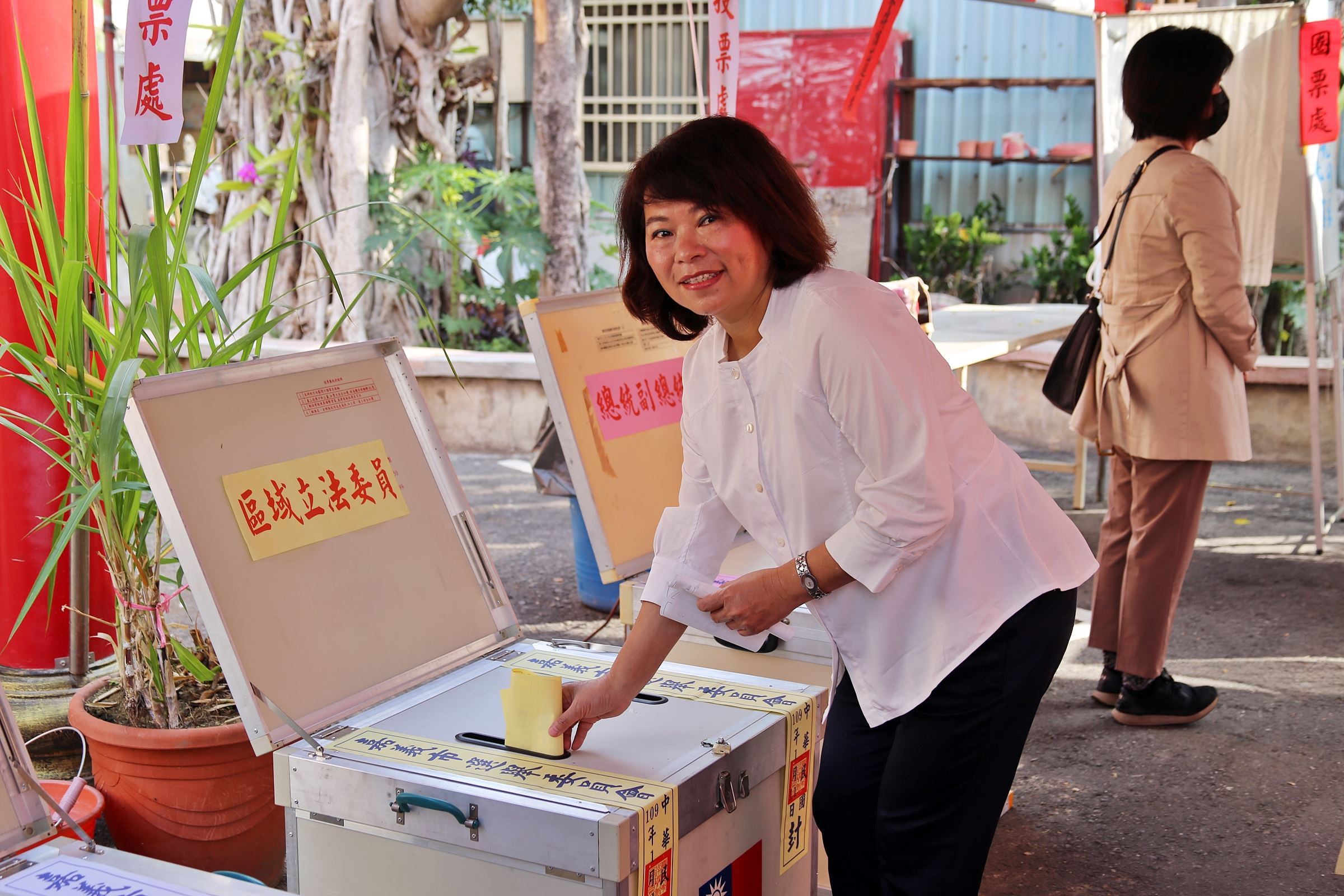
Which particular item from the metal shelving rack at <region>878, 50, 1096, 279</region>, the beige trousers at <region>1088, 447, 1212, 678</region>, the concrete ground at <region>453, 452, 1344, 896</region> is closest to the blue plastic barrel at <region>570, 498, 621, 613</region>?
the concrete ground at <region>453, 452, 1344, 896</region>

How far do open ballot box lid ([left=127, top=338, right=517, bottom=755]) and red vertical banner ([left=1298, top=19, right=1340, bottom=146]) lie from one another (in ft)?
12.1

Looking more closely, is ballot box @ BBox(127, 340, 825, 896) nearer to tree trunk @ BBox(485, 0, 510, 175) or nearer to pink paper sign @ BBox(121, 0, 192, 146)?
pink paper sign @ BBox(121, 0, 192, 146)

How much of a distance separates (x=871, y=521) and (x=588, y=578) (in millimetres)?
2835

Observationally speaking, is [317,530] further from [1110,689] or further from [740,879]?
[1110,689]

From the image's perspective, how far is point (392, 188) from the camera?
7.84 meters

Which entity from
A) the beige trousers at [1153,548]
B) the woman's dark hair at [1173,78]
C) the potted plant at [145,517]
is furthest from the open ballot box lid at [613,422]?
the woman's dark hair at [1173,78]

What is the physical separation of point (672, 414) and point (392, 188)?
556 cm

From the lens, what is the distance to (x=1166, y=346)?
3053 mm

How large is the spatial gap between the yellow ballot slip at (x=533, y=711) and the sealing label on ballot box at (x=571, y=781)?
0.02 meters

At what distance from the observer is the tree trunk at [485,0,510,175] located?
8.32 metres

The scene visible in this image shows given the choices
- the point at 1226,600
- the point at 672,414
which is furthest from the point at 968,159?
the point at 672,414

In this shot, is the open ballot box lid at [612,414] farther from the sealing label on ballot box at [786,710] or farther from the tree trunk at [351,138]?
the tree trunk at [351,138]

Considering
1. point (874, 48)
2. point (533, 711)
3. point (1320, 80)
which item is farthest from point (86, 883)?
point (1320, 80)

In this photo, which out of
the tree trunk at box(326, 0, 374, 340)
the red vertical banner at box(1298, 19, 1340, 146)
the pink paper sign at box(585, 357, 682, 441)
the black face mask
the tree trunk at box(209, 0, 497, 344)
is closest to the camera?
the pink paper sign at box(585, 357, 682, 441)
